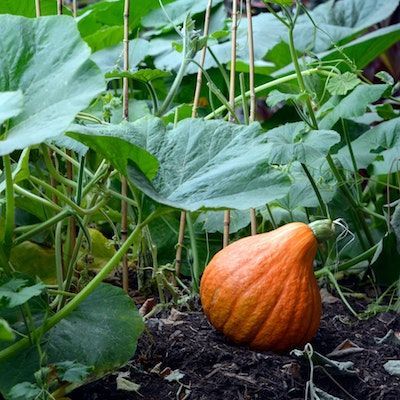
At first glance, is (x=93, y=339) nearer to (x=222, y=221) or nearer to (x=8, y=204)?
(x=8, y=204)

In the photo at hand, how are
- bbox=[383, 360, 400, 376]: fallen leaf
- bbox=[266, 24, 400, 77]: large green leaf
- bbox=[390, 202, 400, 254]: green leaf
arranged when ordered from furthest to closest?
bbox=[266, 24, 400, 77]: large green leaf → bbox=[390, 202, 400, 254]: green leaf → bbox=[383, 360, 400, 376]: fallen leaf

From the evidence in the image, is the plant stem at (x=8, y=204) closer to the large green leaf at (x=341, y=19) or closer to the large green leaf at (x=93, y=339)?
the large green leaf at (x=93, y=339)

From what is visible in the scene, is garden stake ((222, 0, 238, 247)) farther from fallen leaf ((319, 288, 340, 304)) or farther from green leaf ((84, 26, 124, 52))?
green leaf ((84, 26, 124, 52))

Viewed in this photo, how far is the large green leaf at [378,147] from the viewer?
2.09 meters

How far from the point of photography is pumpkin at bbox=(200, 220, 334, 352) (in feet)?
5.30

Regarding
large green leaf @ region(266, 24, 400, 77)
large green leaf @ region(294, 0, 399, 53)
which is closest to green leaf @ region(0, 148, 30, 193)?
large green leaf @ region(266, 24, 400, 77)

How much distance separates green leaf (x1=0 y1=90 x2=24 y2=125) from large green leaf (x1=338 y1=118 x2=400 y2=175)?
45.8 inches

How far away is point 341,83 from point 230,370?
76 centimetres

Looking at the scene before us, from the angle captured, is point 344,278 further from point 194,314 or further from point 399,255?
point 194,314

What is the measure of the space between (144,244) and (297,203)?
38cm

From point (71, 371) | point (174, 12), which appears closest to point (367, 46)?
point (174, 12)

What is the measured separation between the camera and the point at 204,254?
7.43 feet

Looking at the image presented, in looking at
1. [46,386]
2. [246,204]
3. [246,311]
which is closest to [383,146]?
[246,311]

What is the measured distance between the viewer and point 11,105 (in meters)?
1.12
